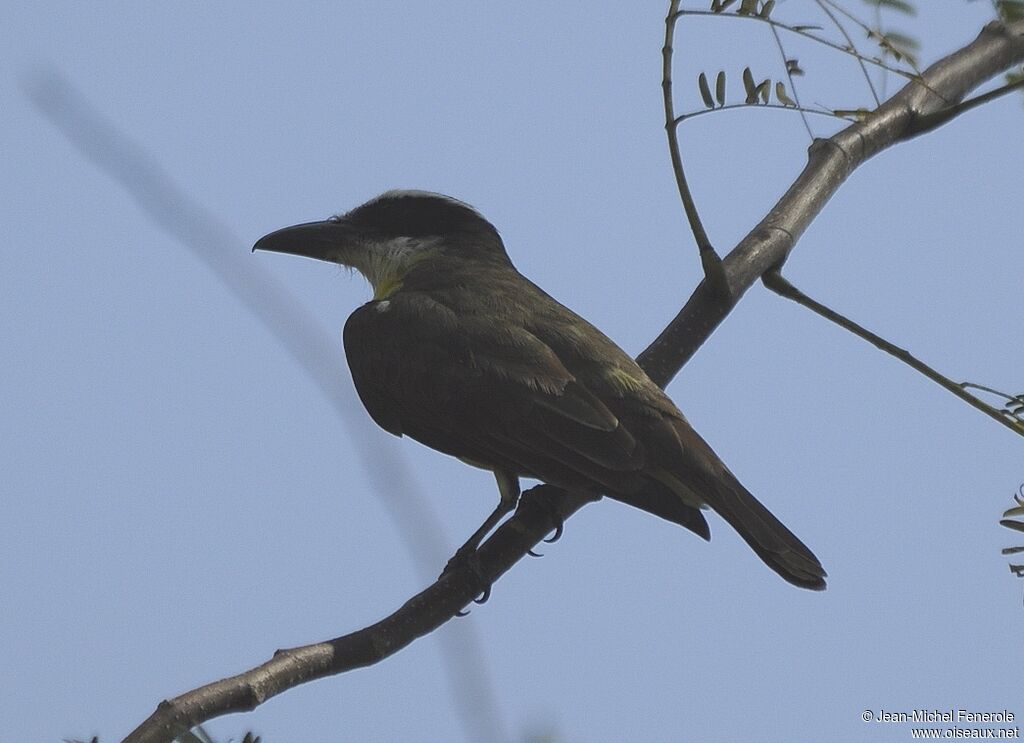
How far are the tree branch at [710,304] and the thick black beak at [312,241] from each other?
227 centimetres

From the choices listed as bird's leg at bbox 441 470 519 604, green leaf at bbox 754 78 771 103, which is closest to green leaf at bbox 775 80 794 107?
green leaf at bbox 754 78 771 103

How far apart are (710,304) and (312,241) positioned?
285 cm

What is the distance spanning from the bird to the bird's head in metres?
0.32

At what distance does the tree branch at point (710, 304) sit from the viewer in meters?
3.52

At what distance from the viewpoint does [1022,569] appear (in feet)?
12.1

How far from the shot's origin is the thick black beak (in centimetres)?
707

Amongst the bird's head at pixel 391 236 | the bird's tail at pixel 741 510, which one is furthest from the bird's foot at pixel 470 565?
the bird's head at pixel 391 236

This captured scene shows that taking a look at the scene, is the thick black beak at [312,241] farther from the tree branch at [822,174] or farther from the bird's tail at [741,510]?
the bird's tail at [741,510]

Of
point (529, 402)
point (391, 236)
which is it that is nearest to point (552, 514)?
point (529, 402)

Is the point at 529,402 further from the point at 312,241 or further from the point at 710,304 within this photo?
the point at 312,241

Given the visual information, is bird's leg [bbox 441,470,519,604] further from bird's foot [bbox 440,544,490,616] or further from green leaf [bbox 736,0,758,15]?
green leaf [bbox 736,0,758,15]

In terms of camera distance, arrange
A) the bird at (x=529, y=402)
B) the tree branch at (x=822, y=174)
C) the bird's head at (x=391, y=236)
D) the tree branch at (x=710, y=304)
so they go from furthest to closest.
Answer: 1. the bird's head at (x=391, y=236)
2. the tree branch at (x=822, y=174)
3. the bird at (x=529, y=402)
4. the tree branch at (x=710, y=304)

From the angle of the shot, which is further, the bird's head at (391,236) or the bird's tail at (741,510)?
the bird's head at (391,236)

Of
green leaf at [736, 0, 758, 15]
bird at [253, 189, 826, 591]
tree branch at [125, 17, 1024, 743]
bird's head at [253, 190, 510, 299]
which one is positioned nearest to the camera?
tree branch at [125, 17, 1024, 743]
